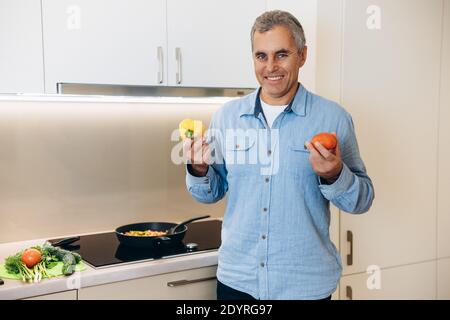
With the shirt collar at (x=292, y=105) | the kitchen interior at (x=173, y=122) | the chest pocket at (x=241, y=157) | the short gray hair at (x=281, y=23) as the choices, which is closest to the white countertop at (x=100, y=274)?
the kitchen interior at (x=173, y=122)

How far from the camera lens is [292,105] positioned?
5.14 ft

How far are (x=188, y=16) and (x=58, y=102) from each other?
2.08 feet

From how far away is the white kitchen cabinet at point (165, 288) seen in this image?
1661 millimetres

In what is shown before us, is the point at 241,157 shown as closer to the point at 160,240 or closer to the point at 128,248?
the point at 160,240

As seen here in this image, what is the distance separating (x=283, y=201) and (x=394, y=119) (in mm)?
831

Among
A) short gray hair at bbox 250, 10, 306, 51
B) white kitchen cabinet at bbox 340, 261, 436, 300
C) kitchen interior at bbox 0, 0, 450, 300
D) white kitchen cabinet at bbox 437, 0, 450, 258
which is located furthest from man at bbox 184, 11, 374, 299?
white kitchen cabinet at bbox 437, 0, 450, 258

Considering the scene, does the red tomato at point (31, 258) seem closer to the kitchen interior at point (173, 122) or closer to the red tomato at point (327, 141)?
the kitchen interior at point (173, 122)

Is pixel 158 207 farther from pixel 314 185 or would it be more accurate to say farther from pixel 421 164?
pixel 421 164

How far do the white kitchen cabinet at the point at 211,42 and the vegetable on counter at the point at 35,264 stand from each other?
74cm

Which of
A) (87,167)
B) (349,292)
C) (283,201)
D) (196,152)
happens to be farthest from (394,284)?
(87,167)

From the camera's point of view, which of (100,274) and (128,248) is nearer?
(100,274)

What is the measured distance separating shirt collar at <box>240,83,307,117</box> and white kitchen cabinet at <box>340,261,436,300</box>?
0.82 m

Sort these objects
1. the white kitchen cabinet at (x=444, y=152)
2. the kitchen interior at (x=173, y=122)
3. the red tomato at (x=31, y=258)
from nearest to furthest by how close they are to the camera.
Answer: the red tomato at (x=31, y=258)
the kitchen interior at (x=173, y=122)
the white kitchen cabinet at (x=444, y=152)
